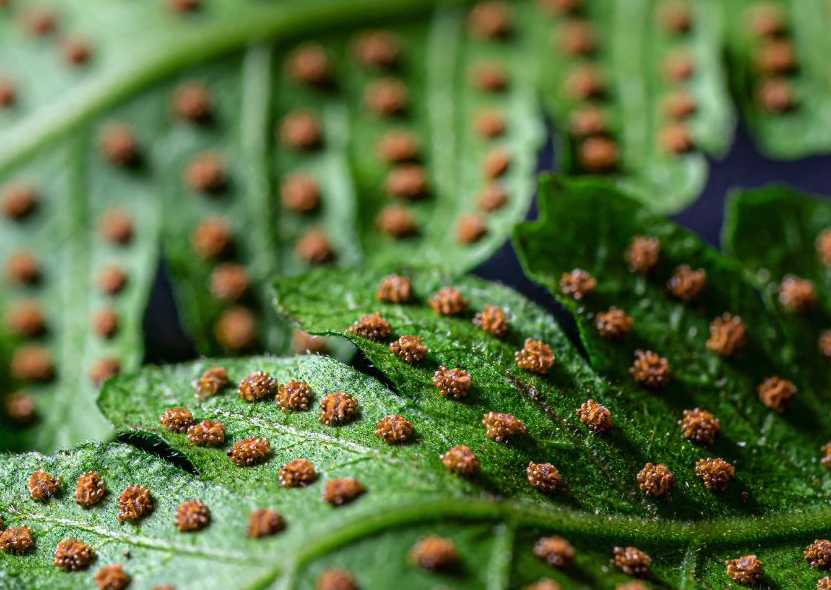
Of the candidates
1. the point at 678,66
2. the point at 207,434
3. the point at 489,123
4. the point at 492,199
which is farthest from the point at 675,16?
the point at 207,434

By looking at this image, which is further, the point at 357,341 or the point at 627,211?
the point at 627,211

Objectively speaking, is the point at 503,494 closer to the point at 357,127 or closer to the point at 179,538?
the point at 179,538

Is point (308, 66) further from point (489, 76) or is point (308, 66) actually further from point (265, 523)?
point (265, 523)

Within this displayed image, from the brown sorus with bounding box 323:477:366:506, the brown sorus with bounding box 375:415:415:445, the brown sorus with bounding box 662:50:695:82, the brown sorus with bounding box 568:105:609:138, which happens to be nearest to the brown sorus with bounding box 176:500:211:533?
the brown sorus with bounding box 323:477:366:506

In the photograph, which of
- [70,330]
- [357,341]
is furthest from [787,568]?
[70,330]

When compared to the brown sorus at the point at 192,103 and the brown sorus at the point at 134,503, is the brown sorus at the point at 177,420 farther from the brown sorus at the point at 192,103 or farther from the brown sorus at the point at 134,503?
the brown sorus at the point at 192,103

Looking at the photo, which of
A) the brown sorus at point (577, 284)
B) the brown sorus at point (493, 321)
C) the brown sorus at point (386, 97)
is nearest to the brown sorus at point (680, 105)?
the brown sorus at point (386, 97)
